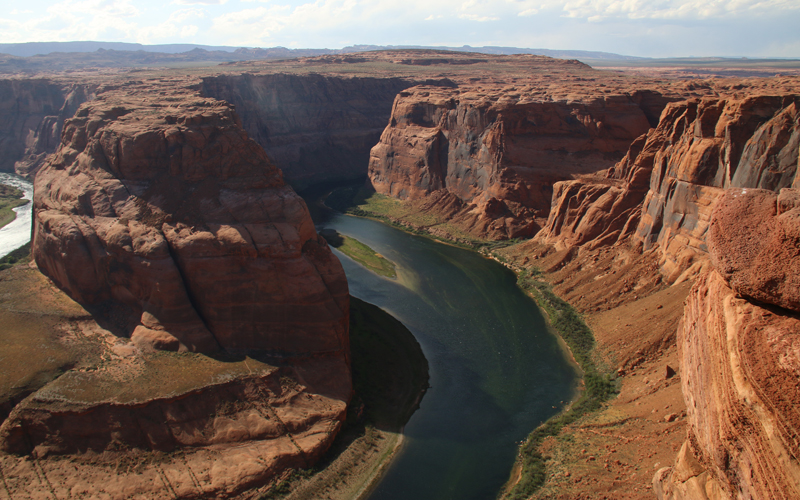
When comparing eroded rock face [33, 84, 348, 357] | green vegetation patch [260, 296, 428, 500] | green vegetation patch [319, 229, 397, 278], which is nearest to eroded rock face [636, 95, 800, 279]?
green vegetation patch [260, 296, 428, 500]

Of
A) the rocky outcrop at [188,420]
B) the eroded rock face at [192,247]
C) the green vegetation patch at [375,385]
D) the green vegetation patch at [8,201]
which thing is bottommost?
the green vegetation patch at [375,385]

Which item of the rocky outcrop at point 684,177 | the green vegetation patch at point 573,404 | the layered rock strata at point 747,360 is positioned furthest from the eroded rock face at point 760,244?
the rocky outcrop at point 684,177

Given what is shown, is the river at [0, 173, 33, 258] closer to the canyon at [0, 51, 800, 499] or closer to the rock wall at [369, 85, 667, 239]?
the canyon at [0, 51, 800, 499]

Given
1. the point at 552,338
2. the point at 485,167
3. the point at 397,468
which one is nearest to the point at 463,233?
the point at 485,167

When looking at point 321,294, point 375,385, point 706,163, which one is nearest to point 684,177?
point 706,163

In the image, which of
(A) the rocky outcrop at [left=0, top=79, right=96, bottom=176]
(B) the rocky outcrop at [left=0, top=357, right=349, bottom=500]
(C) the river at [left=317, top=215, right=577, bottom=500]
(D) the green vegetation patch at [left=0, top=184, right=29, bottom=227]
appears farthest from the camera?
(A) the rocky outcrop at [left=0, top=79, right=96, bottom=176]

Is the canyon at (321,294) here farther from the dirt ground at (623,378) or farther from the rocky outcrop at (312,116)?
the rocky outcrop at (312,116)

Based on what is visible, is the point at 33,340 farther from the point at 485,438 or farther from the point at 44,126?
the point at 44,126
